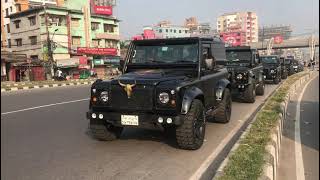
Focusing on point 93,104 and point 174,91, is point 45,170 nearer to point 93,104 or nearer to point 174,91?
point 93,104

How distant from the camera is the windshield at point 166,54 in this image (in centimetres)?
774

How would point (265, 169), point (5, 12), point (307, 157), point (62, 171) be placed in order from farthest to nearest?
point (5, 12)
point (307, 157)
point (62, 171)
point (265, 169)

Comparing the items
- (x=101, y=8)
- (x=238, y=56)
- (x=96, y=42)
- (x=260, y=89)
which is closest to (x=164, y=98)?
(x=238, y=56)

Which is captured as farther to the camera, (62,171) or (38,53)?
(38,53)

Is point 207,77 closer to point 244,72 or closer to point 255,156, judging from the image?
point 255,156

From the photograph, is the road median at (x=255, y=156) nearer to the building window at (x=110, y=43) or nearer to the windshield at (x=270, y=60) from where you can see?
the windshield at (x=270, y=60)

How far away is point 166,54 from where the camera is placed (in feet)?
26.0

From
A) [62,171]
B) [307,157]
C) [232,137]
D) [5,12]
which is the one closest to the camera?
[62,171]

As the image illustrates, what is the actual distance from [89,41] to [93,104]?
5447cm

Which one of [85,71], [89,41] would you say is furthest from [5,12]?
[85,71]

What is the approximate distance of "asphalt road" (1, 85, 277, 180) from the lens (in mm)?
5406

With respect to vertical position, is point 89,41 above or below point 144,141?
above

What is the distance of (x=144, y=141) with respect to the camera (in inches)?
289

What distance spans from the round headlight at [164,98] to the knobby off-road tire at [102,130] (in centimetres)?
134
